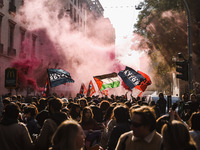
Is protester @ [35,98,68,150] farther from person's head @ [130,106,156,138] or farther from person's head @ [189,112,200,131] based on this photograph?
person's head @ [189,112,200,131]

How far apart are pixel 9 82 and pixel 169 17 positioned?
19929 millimetres

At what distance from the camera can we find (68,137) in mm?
2961

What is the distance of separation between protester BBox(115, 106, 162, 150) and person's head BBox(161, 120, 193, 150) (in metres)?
0.33

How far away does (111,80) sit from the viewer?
57.9ft

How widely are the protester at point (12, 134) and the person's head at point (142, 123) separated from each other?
1.76 meters

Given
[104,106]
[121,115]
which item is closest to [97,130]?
[121,115]

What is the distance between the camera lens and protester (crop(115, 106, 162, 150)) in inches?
124

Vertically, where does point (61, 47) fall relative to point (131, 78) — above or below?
above

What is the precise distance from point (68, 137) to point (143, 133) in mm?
756

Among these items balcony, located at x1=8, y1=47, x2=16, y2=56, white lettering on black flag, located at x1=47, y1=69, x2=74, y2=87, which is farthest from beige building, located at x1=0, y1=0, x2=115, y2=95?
white lettering on black flag, located at x1=47, y1=69, x2=74, y2=87

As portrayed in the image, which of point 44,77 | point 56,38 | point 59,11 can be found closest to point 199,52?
point 44,77

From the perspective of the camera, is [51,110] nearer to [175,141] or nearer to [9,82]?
[175,141]

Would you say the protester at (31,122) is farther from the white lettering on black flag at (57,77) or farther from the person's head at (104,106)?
the white lettering on black flag at (57,77)

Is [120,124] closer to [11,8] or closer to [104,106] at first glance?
[104,106]
